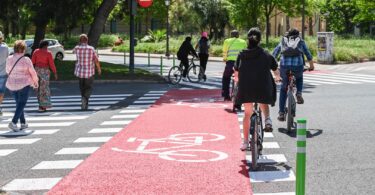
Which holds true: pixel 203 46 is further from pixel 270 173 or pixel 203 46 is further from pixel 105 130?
pixel 270 173

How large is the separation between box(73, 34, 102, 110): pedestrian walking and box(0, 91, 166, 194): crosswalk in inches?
24.8

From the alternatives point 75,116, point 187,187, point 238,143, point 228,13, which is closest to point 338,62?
point 228,13

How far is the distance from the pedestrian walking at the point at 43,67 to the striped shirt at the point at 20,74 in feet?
7.44

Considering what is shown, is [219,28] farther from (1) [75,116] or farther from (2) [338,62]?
(1) [75,116]

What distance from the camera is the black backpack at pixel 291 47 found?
10750 mm

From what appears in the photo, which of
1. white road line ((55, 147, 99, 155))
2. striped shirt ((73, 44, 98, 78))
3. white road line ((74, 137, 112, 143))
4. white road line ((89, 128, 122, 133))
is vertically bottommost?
white road line ((55, 147, 99, 155))

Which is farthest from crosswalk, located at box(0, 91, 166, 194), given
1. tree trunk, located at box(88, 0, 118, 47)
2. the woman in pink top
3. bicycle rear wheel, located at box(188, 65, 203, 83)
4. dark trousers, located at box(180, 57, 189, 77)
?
tree trunk, located at box(88, 0, 118, 47)

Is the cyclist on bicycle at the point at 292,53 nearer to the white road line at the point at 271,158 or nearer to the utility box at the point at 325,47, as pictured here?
the white road line at the point at 271,158

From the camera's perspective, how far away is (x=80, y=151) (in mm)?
9188

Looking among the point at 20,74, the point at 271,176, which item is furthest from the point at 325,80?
the point at 271,176

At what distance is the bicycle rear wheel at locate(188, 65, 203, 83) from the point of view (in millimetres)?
21984

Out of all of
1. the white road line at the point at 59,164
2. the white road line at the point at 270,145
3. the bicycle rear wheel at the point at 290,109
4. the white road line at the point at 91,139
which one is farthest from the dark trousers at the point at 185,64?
the white road line at the point at 59,164

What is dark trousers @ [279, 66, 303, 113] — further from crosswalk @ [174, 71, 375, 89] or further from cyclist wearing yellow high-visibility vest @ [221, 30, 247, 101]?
crosswalk @ [174, 71, 375, 89]

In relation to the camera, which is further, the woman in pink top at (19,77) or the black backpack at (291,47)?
the woman in pink top at (19,77)
